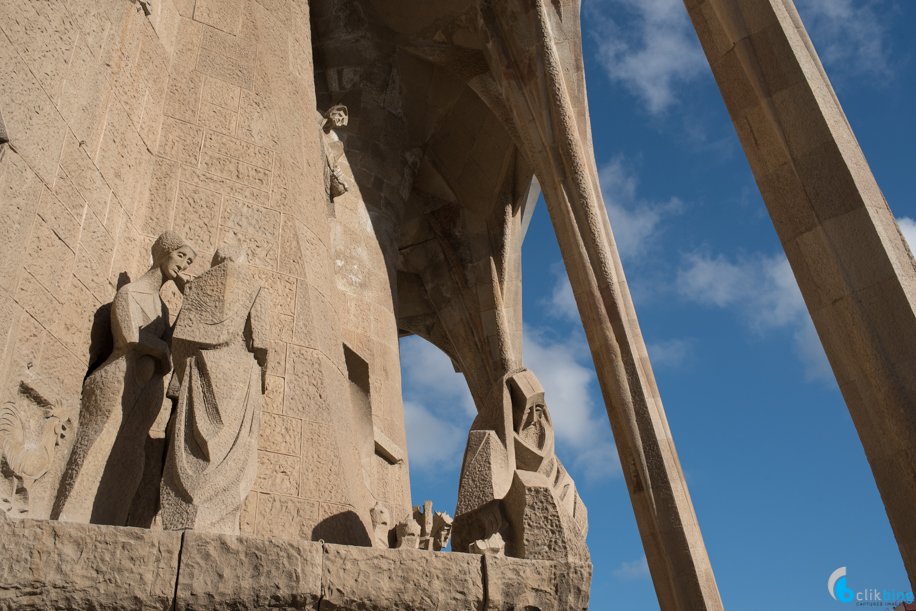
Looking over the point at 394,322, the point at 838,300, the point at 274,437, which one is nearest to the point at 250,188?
the point at 274,437

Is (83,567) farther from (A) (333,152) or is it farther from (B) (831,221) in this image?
(A) (333,152)

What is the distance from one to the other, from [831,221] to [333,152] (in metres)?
5.24

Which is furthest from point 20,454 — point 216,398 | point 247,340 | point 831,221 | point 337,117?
point 337,117

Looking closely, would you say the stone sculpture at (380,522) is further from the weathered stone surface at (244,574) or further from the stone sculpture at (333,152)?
the weathered stone surface at (244,574)

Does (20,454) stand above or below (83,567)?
above

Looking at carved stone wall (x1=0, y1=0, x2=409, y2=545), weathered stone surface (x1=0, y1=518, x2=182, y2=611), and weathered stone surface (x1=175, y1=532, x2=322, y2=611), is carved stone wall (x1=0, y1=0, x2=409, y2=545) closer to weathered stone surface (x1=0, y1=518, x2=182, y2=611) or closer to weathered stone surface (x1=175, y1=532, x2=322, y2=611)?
weathered stone surface (x1=0, y1=518, x2=182, y2=611)

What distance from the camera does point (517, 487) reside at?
4000mm

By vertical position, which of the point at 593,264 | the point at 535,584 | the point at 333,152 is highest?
the point at 333,152

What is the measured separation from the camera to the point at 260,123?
5617 millimetres

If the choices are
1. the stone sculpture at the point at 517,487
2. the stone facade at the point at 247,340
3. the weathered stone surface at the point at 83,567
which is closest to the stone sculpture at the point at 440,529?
the stone facade at the point at 247,340

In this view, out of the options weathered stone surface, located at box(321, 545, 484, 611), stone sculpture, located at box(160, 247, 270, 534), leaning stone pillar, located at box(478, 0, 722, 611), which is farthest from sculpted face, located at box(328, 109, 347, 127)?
weathered stone surface, located at box(321, 545, 484, 611)

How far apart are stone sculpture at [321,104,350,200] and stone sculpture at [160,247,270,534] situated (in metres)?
4.00

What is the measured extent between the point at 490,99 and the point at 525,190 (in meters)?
2.16

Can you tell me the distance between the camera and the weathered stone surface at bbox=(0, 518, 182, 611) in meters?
2.58
